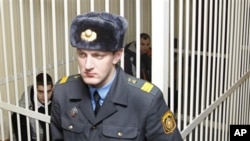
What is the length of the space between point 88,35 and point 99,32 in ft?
0.13

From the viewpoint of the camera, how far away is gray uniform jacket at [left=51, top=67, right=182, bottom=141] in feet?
4.29

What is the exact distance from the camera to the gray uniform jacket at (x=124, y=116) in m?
1.31

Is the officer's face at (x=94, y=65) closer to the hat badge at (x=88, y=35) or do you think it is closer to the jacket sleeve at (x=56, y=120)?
the hat badge at (x=88, y=35)

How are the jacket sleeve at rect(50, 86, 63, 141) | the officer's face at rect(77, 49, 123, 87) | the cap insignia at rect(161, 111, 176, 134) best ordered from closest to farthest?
1. the officer's face at rect(77, 49, 123, 87)
2. the cap insignia at rect(161, 111, 176, 134)
3. the jacket sleeve at rect(50, 86, 63, 141)

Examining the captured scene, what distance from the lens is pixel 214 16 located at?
83.5 inches

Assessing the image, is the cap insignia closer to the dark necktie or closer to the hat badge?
the dark necktie

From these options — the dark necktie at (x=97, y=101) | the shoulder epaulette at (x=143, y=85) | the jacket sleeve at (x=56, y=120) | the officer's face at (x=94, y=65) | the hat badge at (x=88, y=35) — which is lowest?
the jacket sleeve at (x=56, y=120)

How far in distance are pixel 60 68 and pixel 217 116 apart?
63.4 inches

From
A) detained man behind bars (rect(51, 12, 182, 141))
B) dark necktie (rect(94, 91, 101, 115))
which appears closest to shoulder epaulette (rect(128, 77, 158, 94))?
detained man behind bars (rect(51, 12, 182, 141))

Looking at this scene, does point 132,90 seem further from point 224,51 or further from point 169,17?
Result: point 224,51

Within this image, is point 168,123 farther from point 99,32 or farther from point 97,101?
point 99,32

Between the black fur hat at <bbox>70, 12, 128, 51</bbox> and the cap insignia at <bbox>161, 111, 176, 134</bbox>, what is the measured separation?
314mm

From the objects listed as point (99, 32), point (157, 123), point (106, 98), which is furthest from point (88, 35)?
point (157, 123)

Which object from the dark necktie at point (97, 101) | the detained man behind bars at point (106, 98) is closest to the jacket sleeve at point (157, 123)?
the detained man behind bars at point (106, 98)
